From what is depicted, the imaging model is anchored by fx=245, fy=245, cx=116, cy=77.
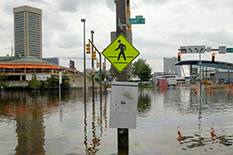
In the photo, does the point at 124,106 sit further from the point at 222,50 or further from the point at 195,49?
the point at 222,50

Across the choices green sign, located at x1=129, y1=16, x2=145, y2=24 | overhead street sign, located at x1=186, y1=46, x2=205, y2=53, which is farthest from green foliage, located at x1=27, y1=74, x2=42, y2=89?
green sign, located at x1=129, y1=16, x2=145, y2=24

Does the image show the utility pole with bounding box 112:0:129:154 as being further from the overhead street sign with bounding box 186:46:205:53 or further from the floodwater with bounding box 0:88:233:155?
the overhead street sign with bounding box 186:46:205:53

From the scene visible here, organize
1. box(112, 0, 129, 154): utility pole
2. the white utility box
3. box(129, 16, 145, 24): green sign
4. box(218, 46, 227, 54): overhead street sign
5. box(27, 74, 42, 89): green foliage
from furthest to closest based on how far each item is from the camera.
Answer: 1. box(27, 74, 42, 89): green foliage
2. box(218, 46, 227, 54): overhead street sign
3. box(129, 16, 145, 24): green sign
4. box(112, 0, 129, 154): utility pole
5. the white utility box

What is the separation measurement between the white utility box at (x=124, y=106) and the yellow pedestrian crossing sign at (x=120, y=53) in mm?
638

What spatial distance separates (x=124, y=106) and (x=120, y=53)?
4.82ft

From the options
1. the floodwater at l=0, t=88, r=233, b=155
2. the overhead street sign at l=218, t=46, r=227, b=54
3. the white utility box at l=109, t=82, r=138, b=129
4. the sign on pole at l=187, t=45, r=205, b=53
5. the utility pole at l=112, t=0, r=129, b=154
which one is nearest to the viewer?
the white utility box at l=109, t=82, r=138, b=129

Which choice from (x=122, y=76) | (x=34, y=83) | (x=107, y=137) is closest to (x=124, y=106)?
(x=122, y=76)

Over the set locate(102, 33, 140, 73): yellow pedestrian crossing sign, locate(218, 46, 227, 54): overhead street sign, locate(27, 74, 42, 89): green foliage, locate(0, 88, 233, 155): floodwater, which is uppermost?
locate(218, 46, 227, 54): overhead street sign

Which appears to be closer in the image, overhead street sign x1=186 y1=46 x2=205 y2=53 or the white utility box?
the white utility box

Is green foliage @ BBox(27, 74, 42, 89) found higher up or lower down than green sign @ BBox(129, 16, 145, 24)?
lower down

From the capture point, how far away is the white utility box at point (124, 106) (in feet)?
20.9

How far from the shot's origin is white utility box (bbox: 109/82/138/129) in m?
6.37

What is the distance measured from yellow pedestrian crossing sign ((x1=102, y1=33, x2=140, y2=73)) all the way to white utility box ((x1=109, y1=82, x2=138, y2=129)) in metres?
0.64

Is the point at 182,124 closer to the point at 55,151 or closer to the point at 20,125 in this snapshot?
the point at 55,151
